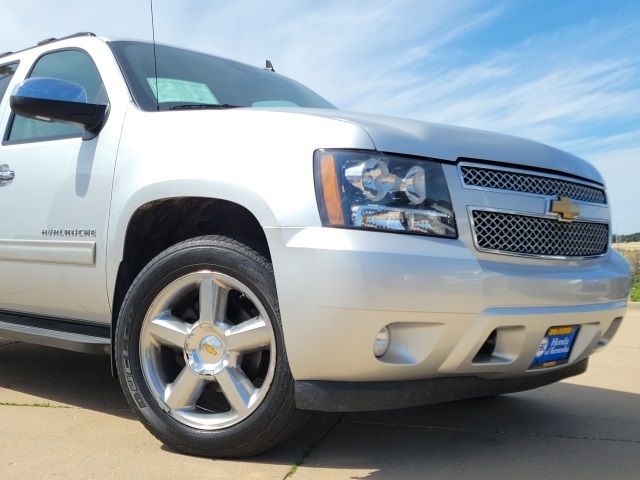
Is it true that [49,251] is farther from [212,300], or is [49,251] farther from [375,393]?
[375,393]

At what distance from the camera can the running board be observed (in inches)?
127

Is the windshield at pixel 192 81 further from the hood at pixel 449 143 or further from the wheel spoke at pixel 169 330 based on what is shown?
the wheel spoke at pixel 169 330

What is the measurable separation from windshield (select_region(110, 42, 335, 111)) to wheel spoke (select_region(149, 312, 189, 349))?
974mm

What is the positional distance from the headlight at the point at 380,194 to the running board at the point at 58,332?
1.35m

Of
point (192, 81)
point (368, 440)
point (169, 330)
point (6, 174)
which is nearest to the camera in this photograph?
point (169, 330)

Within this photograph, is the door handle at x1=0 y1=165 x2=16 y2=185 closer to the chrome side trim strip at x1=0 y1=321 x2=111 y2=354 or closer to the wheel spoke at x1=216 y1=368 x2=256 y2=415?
the chrome side trim strip at x1=0 y1=321 x2=111 y2=354

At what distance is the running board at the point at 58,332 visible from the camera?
322cm

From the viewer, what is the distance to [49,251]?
3408 mm

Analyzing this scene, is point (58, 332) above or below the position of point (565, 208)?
below

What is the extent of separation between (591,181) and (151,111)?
200 centimetres

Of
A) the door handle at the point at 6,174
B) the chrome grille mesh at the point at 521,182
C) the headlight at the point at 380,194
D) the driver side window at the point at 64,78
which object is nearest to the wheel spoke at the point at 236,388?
the headlight at the point at 380,194

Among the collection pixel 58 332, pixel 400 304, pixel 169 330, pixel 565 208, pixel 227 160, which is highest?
pixel 227 160

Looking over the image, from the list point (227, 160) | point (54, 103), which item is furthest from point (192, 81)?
point (227, 160)

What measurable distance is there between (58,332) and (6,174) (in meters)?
0.90
